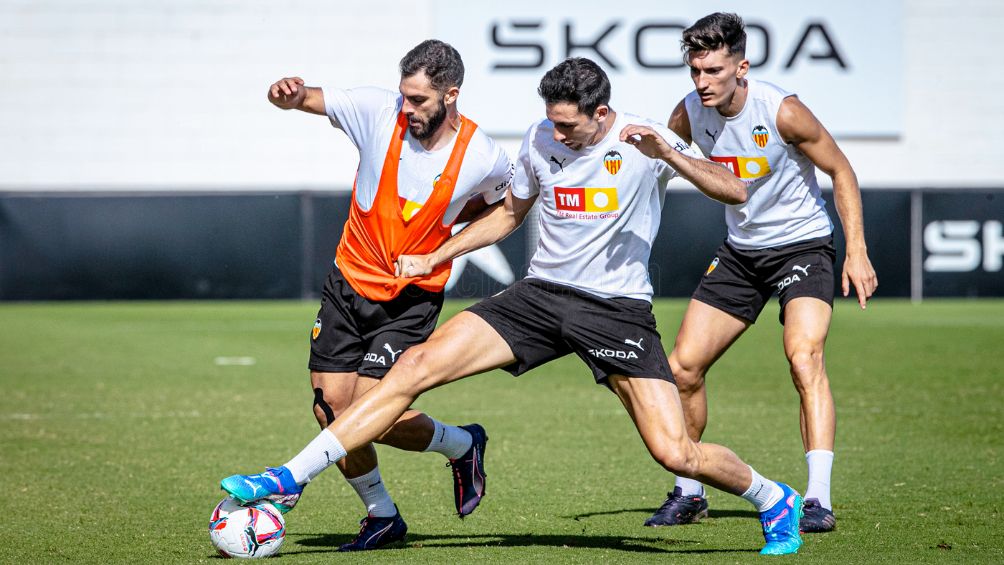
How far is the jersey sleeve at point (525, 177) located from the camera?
5449 millimetres

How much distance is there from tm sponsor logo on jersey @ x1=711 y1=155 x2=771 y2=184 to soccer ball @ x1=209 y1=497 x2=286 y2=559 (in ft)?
8.81

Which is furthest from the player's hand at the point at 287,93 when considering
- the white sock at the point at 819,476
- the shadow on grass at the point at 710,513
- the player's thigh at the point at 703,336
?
the white sock at the point at 819,476

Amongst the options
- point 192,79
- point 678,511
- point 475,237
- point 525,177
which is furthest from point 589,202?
point 192,79

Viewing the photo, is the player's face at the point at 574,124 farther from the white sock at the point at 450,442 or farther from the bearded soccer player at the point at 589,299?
the white sock at the point at 450,442

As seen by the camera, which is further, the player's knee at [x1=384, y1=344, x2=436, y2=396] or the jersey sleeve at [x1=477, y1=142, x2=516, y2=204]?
the jersey sleeve at [x1=477, y1=142, x2=516, y2=204]

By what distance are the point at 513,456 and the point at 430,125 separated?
2809 millimetres

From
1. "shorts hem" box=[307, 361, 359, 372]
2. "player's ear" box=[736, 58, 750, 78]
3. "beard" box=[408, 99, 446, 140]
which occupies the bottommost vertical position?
"shorts hem" box=[307, 361, 359, 372]

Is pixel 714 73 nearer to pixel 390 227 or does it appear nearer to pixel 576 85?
pixel 576 85

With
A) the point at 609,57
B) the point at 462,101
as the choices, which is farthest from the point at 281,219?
the point at 609,57

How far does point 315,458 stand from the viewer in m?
4.91

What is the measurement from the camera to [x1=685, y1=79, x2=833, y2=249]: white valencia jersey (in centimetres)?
613

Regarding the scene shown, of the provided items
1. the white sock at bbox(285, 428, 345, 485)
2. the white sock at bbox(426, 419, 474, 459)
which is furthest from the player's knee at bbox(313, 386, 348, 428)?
the white sock at bbox(285, 428, 345, 485)

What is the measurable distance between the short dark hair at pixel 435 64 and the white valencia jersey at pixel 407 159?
0.27 m

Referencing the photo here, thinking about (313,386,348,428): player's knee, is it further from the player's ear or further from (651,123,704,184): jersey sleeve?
the player's ear
